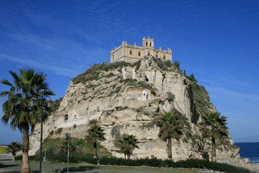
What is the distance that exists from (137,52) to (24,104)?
59472mm

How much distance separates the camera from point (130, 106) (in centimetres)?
4884

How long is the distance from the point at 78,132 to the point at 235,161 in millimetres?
33621

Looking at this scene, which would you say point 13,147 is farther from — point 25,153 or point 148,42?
point 148,42

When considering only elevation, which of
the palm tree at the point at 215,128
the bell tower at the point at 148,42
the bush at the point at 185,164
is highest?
the bell tower at the point at 148,42

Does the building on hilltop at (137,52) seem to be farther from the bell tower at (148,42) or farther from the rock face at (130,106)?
the rock face at (130,106)

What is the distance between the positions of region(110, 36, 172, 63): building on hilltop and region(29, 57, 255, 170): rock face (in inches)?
245

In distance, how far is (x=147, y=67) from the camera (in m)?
56.3

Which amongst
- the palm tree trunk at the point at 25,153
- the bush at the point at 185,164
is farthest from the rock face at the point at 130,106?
the palm tree trunk at the point at 25,153

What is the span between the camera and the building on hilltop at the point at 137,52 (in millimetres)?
75562

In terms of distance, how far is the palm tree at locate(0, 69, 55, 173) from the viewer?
19688 millimetres

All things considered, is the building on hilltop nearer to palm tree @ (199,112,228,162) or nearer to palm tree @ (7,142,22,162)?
palm tree @ (7,142,22,162)

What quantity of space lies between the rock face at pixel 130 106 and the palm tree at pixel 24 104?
24.9m

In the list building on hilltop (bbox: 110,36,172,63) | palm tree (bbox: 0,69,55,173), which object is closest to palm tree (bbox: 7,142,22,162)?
palm tree (bbox: 0,69,55,173)

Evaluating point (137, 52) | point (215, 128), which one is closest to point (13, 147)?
point (215, 128)
